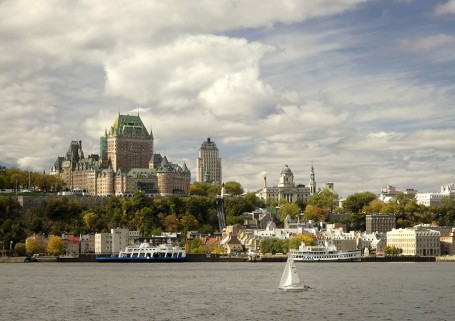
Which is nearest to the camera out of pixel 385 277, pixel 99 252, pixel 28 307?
pixel 28 307

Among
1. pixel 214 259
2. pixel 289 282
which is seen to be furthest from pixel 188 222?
pixel 289 282

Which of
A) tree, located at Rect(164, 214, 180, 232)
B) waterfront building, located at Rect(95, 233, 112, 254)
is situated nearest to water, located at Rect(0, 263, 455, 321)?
waterfront building, located at Rect(95, 233, 112, 254)

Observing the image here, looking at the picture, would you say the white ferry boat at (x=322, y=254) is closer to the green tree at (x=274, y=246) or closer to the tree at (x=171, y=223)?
the green tree at (x=274, y=246)

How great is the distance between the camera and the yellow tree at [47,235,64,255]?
170275mm

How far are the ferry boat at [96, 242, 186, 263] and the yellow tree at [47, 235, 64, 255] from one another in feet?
26.7

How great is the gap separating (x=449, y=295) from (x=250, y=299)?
16.5 m

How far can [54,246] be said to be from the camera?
171 metres

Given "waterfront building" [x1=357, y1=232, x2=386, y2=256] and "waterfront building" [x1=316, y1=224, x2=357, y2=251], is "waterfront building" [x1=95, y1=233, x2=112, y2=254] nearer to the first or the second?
"waterfront building" [x1=316, y1=224, x2=357, y2=251]

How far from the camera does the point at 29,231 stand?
18088 centimetres

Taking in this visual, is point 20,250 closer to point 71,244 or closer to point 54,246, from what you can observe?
point 54,246

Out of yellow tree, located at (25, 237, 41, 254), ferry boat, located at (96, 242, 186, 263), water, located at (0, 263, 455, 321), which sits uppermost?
yellow tree, located at (25, 237, 41, 254)

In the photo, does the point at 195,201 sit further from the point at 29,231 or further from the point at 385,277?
the point at 385,277

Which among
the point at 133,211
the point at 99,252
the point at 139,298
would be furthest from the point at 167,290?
the point at 133,211

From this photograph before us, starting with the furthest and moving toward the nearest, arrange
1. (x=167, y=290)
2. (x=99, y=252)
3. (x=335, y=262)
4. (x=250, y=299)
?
(x=99, y=252), (x=335, y=262), (x=167, y=290), (x=250, y=299)
